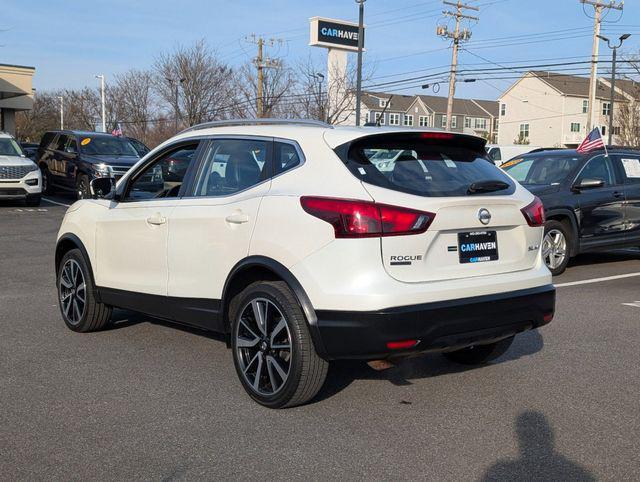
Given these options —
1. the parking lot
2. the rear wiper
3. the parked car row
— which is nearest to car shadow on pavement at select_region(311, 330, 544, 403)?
the parking lot

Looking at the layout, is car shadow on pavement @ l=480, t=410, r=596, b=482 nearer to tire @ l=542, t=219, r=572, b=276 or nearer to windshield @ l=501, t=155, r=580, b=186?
tire @ l=542, t=219, r=572, b=276

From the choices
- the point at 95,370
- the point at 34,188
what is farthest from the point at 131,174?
the point at 34,188

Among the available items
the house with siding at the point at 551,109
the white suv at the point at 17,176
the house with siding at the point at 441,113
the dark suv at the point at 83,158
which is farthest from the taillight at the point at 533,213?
the house with siding at the point at 441,113

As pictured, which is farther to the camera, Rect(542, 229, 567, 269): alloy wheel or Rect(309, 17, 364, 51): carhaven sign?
Rect(309, 17, 364, 51): carhaven sign

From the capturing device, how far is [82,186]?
19.2 metres

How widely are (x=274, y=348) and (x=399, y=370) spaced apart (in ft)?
4.21

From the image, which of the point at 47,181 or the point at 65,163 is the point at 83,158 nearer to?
the point at 65,163

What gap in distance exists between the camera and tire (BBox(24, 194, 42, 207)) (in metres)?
18.9

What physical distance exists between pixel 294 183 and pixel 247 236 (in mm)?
478

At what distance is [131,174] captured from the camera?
5949 mm

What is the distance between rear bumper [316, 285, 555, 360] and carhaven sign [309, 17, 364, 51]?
162ft

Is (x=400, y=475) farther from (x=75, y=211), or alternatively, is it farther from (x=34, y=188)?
(x=34, y=188)

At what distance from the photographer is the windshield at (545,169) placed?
10.5 meters

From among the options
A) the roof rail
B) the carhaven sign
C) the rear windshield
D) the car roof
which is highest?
the carhaven sign
